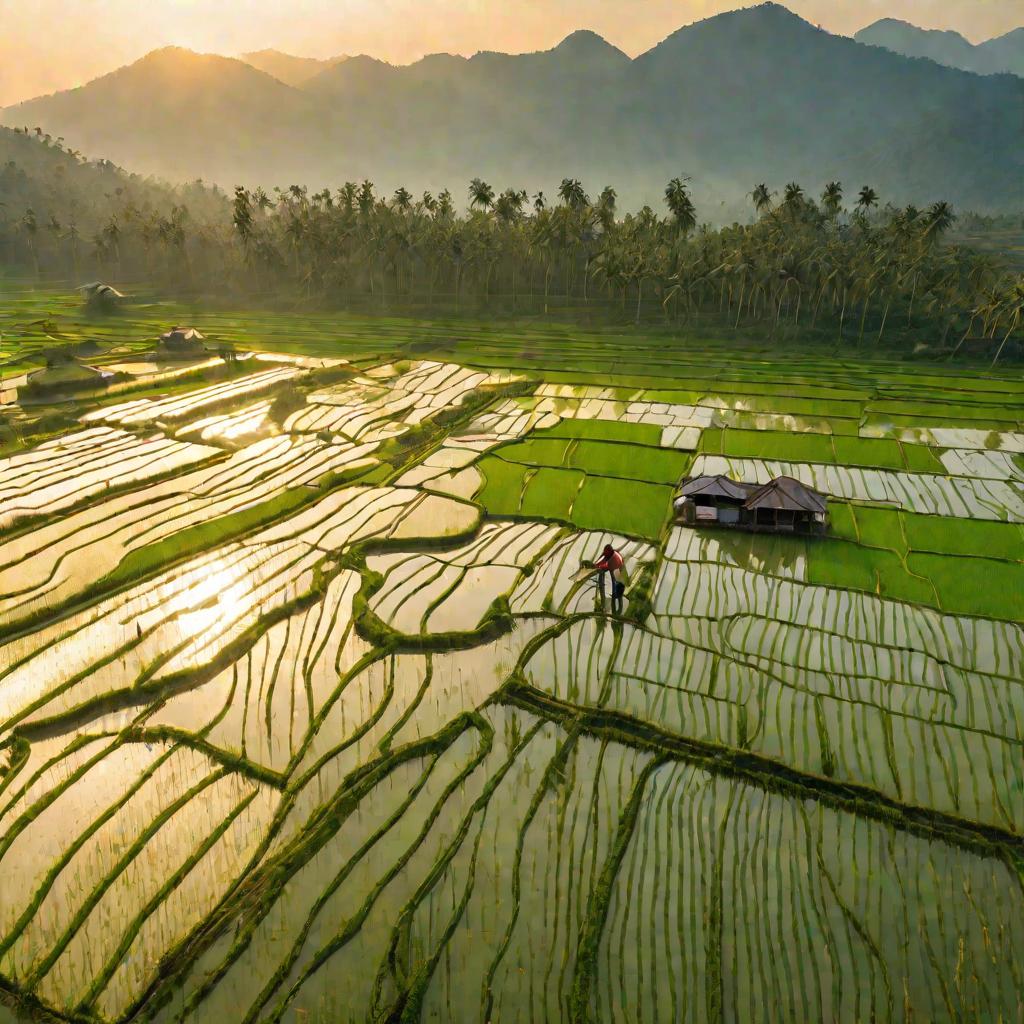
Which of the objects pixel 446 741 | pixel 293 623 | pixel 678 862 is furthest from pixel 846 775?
pixel 293 623

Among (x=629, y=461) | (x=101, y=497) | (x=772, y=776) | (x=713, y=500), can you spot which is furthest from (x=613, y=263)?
(x=772, y=776)

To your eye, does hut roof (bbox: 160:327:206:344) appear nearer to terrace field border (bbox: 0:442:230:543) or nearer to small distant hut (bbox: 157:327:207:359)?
small distant hut (bbox: 157:327:207:359)

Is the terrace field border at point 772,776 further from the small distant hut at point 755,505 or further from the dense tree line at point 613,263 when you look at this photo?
the dense tree line at point 613,263

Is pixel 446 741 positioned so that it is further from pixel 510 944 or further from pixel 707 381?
pixel 707 381

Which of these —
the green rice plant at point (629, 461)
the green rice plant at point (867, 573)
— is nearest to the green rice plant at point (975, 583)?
the green rice plant at point (867, 573)

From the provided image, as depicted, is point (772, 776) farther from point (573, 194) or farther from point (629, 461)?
point (573, 194)

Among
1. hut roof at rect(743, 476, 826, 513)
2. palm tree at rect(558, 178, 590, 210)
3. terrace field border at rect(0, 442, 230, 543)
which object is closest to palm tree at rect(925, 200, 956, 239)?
palm tree at rect(558, 178, 590, 210)

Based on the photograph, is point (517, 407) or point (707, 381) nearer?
point (517, 407)
